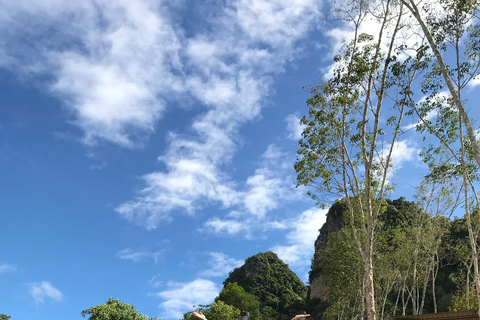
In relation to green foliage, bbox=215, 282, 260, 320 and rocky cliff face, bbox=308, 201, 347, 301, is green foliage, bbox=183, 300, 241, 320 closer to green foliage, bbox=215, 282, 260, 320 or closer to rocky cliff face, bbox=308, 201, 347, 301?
green foliage, bbox=215, 282, 260, 320

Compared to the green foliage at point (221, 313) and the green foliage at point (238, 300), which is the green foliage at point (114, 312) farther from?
the green foliage at point (238, 300)

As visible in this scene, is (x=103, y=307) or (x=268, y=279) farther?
(x=268, y=279)

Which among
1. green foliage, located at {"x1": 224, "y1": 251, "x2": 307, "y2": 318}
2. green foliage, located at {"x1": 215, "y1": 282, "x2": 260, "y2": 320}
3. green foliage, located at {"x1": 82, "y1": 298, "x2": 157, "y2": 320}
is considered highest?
green foliage, located at {"x1": 224, "y1": 251, "x2": 307, "y2": 318}

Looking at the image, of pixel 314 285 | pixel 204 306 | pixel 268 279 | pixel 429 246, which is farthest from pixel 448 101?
pixel 268 279

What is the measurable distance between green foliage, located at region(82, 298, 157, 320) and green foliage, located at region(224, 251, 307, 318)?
32551 millimetres

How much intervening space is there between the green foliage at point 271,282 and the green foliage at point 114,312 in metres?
32.6

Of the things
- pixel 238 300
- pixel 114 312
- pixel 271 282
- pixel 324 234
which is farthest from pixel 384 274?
pixel 271 282

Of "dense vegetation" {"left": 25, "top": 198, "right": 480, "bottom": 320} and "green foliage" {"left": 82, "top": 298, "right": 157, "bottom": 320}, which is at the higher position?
"dense vegetation" {"left": 25, "top": 198, "right": 480, "bottom": 320}

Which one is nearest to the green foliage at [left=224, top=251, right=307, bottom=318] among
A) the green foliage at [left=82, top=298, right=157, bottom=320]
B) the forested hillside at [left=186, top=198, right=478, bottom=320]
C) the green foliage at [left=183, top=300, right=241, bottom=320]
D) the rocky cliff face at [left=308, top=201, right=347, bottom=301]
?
Result: the forested hillside at [left=186, top=198, right=478, bottom=320]

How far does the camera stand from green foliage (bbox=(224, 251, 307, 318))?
169 feet

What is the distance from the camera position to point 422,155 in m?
14.4

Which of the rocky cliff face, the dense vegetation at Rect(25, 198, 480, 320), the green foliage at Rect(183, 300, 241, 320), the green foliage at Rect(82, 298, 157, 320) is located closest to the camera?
the green foliage at Rect(82, 298, 157, 320)

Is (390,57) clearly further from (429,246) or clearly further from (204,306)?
(204,306)

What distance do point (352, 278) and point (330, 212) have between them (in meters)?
32.4
